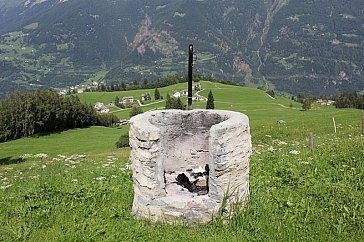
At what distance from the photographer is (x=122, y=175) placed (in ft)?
38.5

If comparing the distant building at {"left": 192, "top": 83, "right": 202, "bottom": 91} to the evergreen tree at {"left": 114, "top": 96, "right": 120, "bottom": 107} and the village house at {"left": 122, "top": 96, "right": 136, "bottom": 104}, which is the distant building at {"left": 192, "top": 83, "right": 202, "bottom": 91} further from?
the evergreen tree at {"left": 114, "top": 96, "right": 120, "bottom": 107}

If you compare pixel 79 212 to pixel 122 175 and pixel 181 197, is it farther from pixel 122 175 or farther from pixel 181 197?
pixel 122 175

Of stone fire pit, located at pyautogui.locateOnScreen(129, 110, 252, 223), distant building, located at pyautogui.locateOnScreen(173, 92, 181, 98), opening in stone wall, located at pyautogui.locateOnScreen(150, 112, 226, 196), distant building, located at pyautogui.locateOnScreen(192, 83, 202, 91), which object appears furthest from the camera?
distant building, located at pyautogui.locateOnScreen(192, 83, 202, 91)

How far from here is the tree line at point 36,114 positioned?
67875 mm

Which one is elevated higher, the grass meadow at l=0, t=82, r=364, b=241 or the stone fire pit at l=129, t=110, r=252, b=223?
the stone fire pit at l=129, t=110, r=252, b=223

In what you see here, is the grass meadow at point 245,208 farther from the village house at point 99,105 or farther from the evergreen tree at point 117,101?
the evergreen tree at point 117,101

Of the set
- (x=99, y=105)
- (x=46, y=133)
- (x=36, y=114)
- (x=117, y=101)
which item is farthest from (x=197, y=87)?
(x=46, y=133)

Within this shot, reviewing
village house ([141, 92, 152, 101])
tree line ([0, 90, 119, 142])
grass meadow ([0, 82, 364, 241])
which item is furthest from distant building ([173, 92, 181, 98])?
grass meadow ([0, 82, 364, 241])

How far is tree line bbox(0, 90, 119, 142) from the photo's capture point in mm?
67875

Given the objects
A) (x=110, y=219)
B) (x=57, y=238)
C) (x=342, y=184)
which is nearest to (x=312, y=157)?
(x=342, y=184)

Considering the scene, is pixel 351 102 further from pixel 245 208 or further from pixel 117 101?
pixel 245 208

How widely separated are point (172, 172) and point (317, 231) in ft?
13.4

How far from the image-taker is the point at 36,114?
231ft

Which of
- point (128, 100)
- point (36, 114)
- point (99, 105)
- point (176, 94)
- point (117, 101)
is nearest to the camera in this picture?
point (36, 114)
